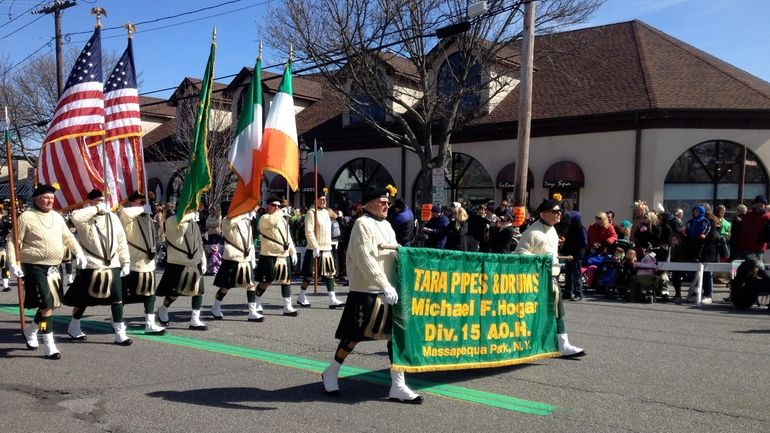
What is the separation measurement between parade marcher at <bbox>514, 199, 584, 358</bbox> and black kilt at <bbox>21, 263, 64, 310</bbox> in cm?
525

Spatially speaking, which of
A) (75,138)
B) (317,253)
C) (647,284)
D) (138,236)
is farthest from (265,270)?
(647,284)

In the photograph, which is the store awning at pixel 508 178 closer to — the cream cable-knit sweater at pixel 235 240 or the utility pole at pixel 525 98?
the utility pole at pixel 525 98

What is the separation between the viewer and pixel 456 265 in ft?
A: 20.3

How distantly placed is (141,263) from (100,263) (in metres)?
0.89

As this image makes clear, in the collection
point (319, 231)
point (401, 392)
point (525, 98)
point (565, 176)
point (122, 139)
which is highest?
point (525, 98)

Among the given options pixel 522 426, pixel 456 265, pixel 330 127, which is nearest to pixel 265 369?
pixel 456 265

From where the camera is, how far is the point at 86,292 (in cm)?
783

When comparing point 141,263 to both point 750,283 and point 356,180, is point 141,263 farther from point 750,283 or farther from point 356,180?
point 356,180

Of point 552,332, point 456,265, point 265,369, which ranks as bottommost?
point 265,369

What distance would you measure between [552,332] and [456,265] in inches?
62.0

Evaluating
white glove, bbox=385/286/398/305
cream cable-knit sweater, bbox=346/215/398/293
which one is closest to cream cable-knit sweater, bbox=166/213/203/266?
cream cable-knit sweater, bbox=346/215/398/293

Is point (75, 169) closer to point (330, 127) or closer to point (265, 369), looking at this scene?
point (265, 369)

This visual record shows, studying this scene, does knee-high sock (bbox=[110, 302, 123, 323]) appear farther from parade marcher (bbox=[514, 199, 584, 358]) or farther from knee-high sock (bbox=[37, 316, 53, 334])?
parade marcher (bbox=[514, 199, 584, 358])

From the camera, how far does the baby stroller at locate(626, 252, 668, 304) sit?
12.5 m
